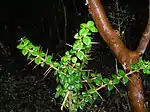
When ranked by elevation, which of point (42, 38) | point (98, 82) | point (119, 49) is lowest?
point (42, 38)

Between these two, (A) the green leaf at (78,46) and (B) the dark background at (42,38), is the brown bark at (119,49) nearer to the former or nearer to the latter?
(A) the green leaf at (78,46)

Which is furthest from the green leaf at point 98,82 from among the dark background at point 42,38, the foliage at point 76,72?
the dark background at point 42,38

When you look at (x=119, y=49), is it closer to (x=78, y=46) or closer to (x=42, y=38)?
(x=78, y=46)

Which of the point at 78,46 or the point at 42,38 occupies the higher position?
the point at 78,46

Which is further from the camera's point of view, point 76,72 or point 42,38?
point 42,38

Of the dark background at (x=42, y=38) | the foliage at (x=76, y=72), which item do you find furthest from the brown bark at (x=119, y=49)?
the dark background at (x=42, y=38)

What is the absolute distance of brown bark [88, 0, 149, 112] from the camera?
4.65 ft

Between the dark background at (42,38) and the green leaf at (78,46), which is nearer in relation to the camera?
the green leaf at (78,46)

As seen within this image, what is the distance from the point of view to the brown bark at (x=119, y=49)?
1416mm

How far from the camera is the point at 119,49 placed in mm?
1459

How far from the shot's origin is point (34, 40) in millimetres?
5031

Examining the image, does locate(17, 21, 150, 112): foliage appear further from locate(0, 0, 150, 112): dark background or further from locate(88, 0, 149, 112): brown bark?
locate(0, 0, 150, 112): dark background

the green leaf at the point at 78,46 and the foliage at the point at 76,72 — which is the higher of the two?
the green leaf at the point at 78,46

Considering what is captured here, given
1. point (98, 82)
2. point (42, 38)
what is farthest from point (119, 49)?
point (42, 38)
